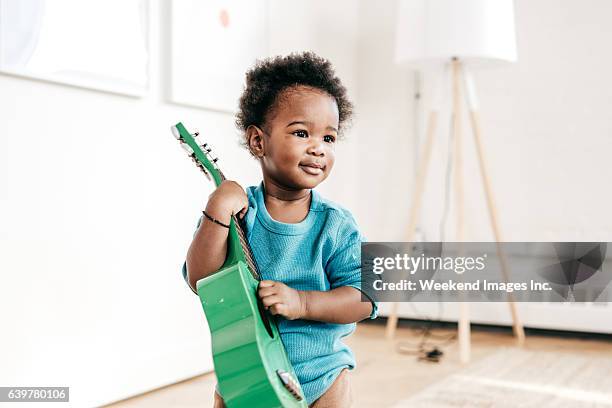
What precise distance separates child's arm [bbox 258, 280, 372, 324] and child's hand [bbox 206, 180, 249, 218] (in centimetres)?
11

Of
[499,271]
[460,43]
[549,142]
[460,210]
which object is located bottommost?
[499,271]

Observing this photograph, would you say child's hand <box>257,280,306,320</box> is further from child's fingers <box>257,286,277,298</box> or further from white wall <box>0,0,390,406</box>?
→ white wall <box>0,0,390,406</box>

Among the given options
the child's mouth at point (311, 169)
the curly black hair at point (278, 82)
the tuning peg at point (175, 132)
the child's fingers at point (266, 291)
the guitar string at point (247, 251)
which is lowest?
the child's fingers at point (266, 291)

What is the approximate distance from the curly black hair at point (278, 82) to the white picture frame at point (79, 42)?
67 centimetres

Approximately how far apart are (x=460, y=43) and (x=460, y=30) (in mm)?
43

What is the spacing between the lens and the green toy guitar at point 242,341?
2.84 feet

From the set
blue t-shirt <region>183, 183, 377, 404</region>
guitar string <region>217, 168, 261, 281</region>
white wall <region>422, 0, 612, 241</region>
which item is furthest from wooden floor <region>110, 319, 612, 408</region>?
guitar string <region>217, 168, 261, 281</region>

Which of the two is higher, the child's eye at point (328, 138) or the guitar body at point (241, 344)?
the child's eye at point (328, 138)

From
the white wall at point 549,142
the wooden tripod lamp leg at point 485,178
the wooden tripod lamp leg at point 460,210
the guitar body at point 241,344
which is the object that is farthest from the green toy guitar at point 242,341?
the white wall at point 549,142

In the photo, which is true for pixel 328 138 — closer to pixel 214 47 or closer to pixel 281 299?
pixel 281 299

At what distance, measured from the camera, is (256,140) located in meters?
1.08

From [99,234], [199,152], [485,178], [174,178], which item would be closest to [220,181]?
[199,152]

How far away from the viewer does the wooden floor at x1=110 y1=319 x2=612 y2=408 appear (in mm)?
1825

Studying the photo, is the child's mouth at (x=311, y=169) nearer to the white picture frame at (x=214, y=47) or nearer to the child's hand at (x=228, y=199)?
the child's hand at (x=228, y=199)
